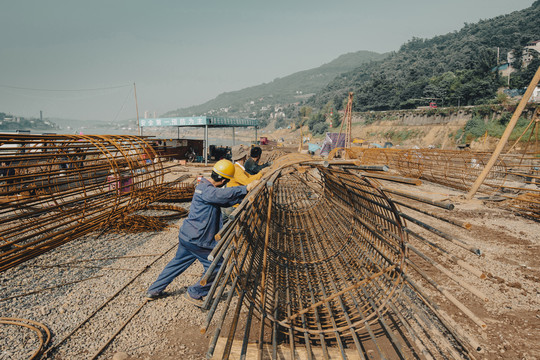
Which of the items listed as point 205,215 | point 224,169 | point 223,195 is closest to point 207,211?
point 205,215

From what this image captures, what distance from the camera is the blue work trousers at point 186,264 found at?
344cm

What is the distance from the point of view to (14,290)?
3965 millimetres

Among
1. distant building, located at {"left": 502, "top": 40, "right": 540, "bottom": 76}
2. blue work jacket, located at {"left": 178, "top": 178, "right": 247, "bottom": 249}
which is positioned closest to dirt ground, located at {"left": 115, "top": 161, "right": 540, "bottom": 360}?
blue work jacket, located at {"left": 178, "top": 178, "right": 247, "bottom": 249}

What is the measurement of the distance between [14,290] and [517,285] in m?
7.60

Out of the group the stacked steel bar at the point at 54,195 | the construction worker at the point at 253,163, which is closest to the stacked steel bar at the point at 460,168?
the construction worker at the point at 253,163

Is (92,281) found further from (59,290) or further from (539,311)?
(539,311)

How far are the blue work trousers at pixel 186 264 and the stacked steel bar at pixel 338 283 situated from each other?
0.28 metres

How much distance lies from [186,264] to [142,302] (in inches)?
33.3

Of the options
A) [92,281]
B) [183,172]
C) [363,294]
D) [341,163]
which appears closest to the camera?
[341,163]

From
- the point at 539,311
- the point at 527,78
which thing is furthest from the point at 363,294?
the point at 527,78

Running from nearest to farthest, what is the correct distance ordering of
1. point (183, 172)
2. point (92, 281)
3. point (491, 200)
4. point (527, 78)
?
point (92, 281) → point (491, 200) → point (183, 172) → point (527, 78)

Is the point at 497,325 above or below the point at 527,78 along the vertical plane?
below

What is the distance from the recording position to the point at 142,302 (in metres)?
3.75

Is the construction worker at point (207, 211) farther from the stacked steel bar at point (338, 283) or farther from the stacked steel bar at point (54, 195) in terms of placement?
the stacked steel bar at point (54, 195)
